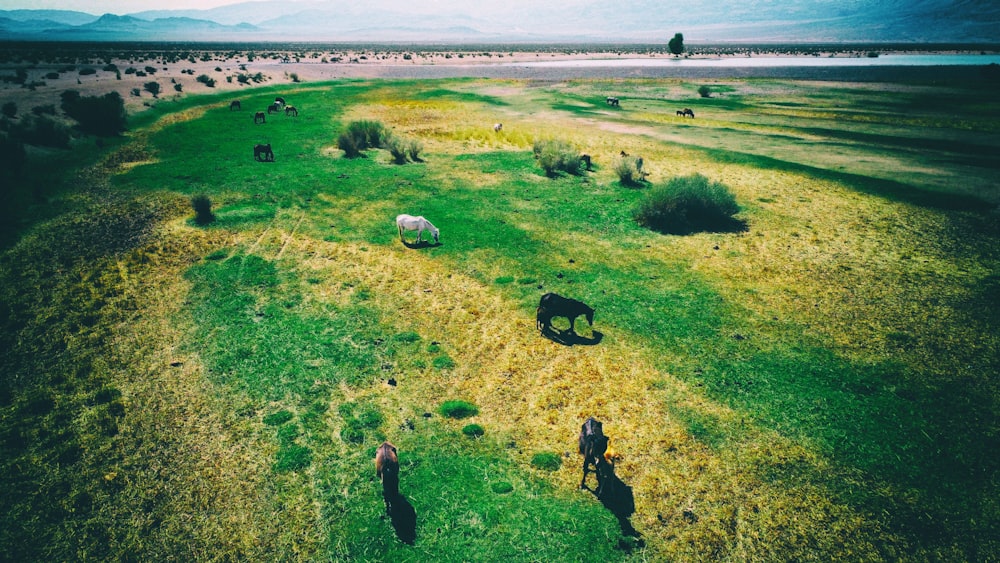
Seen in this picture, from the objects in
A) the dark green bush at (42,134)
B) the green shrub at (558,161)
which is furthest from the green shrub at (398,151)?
the dark green bush at (42,134)

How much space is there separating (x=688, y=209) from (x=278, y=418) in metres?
17.4

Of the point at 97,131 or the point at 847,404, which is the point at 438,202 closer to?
the point at 847,404

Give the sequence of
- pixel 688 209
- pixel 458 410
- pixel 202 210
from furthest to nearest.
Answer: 1. pixel 688 209
2. pixel 202 210
3. pixel 458 410

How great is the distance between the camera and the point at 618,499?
7.68m

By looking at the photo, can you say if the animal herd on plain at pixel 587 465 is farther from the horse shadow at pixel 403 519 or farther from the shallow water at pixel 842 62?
the shallow water at pixel 842 62

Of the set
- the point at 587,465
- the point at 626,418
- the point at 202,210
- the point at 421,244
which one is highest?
the point at 202,210

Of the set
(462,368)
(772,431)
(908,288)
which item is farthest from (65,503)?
(908,288)

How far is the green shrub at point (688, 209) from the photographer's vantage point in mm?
19078

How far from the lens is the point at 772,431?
8.98 metres

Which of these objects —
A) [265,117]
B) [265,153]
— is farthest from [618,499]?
[265,117]

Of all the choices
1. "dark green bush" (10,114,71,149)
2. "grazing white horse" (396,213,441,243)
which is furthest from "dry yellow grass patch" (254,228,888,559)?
"dark green bush" (10,114,71,149)

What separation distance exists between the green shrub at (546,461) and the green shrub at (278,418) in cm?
504

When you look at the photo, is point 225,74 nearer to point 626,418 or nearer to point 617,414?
point 617,414

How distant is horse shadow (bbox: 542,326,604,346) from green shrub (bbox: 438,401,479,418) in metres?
3.28
